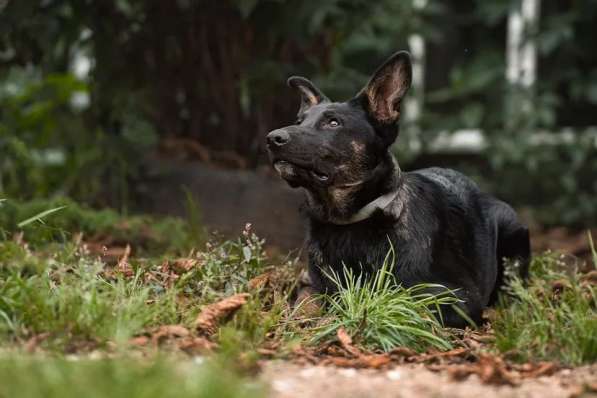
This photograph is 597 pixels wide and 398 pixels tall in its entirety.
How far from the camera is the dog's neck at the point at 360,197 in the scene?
14.9 ft

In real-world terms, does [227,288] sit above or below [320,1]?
below

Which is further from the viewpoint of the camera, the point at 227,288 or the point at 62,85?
the point at 62,85

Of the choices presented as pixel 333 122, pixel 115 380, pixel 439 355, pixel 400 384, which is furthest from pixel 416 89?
pixel 115 380

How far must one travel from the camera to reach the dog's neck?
4.54 metres

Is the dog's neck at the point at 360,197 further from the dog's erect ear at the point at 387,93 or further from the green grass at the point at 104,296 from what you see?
the green grass at the point at 104,296

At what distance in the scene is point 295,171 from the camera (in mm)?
4383

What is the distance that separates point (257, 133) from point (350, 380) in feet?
15.9

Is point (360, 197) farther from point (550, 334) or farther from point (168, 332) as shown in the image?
point (168, 332)

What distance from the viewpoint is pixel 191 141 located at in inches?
318

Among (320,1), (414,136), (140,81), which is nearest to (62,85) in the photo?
(140,81)

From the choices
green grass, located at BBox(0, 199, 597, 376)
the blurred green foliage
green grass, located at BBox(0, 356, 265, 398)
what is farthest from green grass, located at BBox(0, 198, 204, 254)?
green grass, located at BBox(0, 356, 265, 398)

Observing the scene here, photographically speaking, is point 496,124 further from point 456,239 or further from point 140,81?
point 456,239

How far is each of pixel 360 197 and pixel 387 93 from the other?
498 millimetres

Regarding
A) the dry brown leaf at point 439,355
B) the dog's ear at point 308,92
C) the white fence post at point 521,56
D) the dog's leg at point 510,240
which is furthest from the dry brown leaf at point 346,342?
the white fence post at point 521,56
